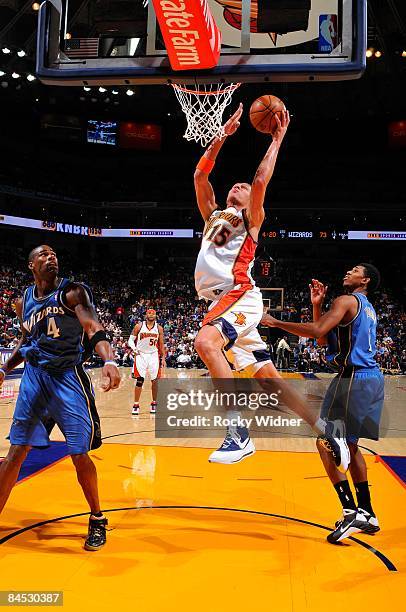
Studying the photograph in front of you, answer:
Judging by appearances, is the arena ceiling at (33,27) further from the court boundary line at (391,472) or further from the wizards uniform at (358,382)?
the wizards uniform at (358,382)

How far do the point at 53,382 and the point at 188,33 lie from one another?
2722 millimetres

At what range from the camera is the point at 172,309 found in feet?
81.4

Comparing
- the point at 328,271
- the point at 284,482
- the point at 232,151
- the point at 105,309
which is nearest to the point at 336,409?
the point at 284,482

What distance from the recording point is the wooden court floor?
121 inches

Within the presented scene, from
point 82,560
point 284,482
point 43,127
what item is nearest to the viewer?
point 82,560

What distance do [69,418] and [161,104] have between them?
26091mm

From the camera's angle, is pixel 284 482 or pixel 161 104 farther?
pixel 161 104

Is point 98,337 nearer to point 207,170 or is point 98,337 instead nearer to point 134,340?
point 207,170

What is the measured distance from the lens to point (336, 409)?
426cm

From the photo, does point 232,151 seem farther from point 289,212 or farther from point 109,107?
point 109,107

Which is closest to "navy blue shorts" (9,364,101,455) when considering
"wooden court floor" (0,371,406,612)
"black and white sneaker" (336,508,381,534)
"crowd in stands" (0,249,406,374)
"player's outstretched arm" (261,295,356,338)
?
"wooden court floor" (0,371,406,612)

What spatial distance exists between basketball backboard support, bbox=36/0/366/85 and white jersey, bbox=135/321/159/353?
581 centimetres

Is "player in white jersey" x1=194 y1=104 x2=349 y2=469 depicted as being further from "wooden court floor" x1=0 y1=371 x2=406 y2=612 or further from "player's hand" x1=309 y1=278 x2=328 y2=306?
"wooden court floor" x1=0 y1=371 x2=406 y2=612

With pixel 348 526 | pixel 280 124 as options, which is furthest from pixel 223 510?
pixel 280 124
